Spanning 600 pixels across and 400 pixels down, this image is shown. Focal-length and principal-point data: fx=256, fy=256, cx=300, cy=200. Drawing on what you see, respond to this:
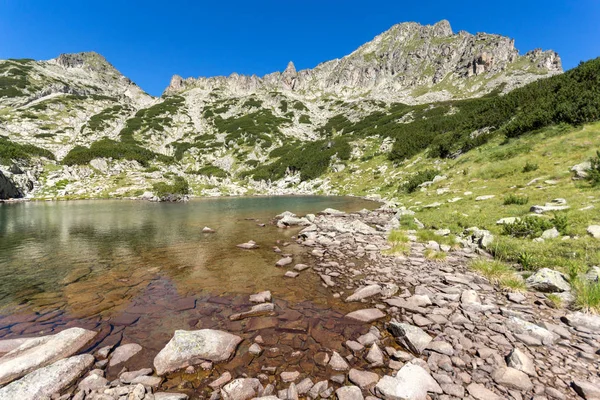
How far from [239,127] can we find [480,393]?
144248 mm

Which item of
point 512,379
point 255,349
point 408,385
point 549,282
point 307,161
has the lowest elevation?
point 255,349

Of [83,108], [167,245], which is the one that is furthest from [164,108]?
[167,245]

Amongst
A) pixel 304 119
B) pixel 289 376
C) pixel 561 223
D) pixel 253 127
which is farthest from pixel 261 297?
pixel 304 119

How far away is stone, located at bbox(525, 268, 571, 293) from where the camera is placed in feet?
22.8

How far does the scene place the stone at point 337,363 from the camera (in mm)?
5164

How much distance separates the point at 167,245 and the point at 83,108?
180693 millimetres

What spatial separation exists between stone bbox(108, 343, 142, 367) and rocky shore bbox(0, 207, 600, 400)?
0.07ft

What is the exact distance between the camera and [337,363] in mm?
5293

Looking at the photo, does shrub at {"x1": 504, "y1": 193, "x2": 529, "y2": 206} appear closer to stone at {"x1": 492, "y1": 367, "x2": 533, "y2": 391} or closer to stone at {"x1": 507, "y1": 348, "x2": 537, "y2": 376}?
stone at {"x1": 507, "y1": 348, "x2": 537, "y2": 376}

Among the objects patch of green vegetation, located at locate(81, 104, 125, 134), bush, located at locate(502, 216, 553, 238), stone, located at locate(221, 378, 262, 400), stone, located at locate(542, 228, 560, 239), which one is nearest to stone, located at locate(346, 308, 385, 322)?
stone, located at locate(221, 378, 262, 400)

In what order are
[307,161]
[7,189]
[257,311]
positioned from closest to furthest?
[257,311] → [7,189] → [307,161]

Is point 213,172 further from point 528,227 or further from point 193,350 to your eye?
point 193,350

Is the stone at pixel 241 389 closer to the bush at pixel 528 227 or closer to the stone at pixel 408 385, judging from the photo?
the stone at pixel 408 385

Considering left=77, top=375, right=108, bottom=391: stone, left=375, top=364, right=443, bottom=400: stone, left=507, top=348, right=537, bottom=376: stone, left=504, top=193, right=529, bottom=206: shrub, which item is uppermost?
left=504, top=193, right=529, bottom=206: shrub
